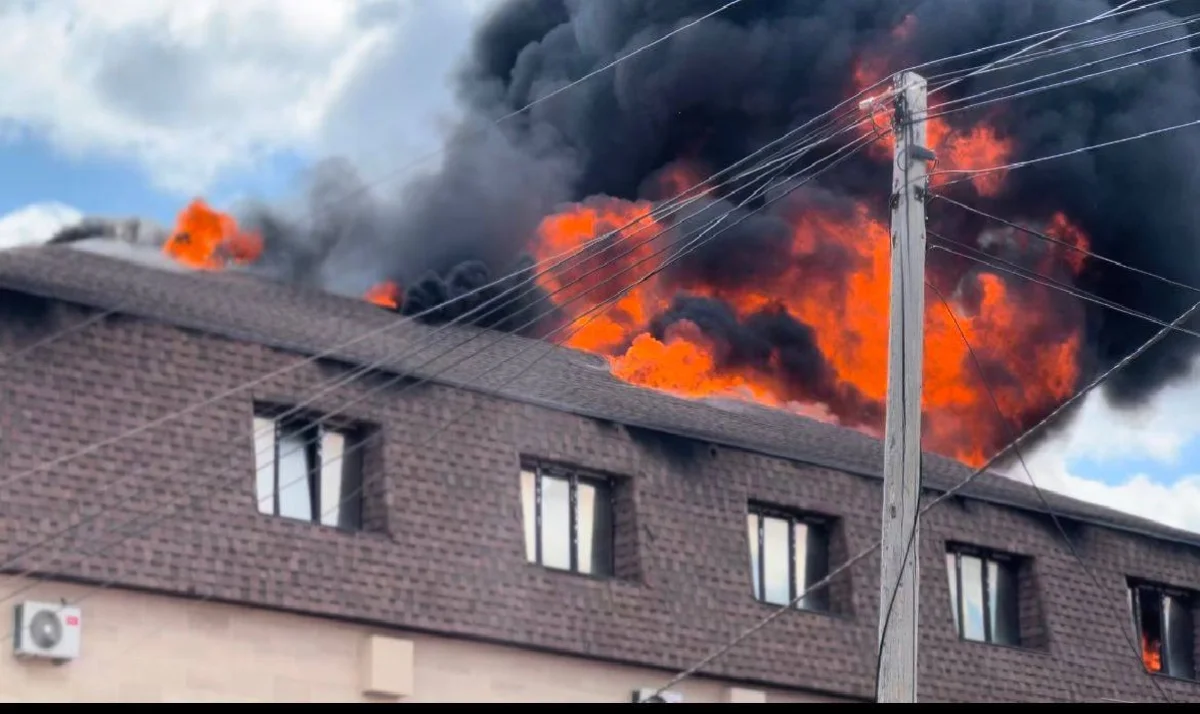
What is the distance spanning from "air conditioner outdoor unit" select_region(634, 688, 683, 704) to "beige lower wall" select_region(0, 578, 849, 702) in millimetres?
131

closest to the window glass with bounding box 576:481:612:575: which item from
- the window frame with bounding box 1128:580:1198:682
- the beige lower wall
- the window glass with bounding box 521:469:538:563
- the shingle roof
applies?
the window glass with bounding box 521:469:538:563

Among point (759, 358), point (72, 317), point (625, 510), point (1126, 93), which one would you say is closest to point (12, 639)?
point (72, 317)

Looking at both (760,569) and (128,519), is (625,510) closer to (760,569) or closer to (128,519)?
(760,569)

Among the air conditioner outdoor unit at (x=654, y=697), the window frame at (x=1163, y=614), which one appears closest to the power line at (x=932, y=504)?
the air conditioner outdoor unit at (x=654, y=697)

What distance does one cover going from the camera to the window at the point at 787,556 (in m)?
21.7

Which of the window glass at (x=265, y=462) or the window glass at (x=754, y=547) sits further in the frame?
the window glass at (x=754, y=547)

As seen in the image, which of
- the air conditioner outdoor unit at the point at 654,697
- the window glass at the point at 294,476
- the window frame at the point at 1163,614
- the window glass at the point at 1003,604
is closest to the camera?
the window glass at the point at 294,476

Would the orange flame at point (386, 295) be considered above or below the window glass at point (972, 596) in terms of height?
above

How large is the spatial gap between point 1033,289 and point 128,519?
2039 centimetres

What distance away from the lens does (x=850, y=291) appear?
28594 millimetres

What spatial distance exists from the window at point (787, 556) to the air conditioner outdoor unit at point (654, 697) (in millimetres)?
2018

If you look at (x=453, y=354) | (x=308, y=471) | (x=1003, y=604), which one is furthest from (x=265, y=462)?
(x=1003, y=604)

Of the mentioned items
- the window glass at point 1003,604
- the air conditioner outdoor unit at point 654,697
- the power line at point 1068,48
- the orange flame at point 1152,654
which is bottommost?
the air conditioner outdoor unit at point 654,697

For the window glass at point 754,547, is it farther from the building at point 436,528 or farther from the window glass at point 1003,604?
the window glass at point 1003,604
